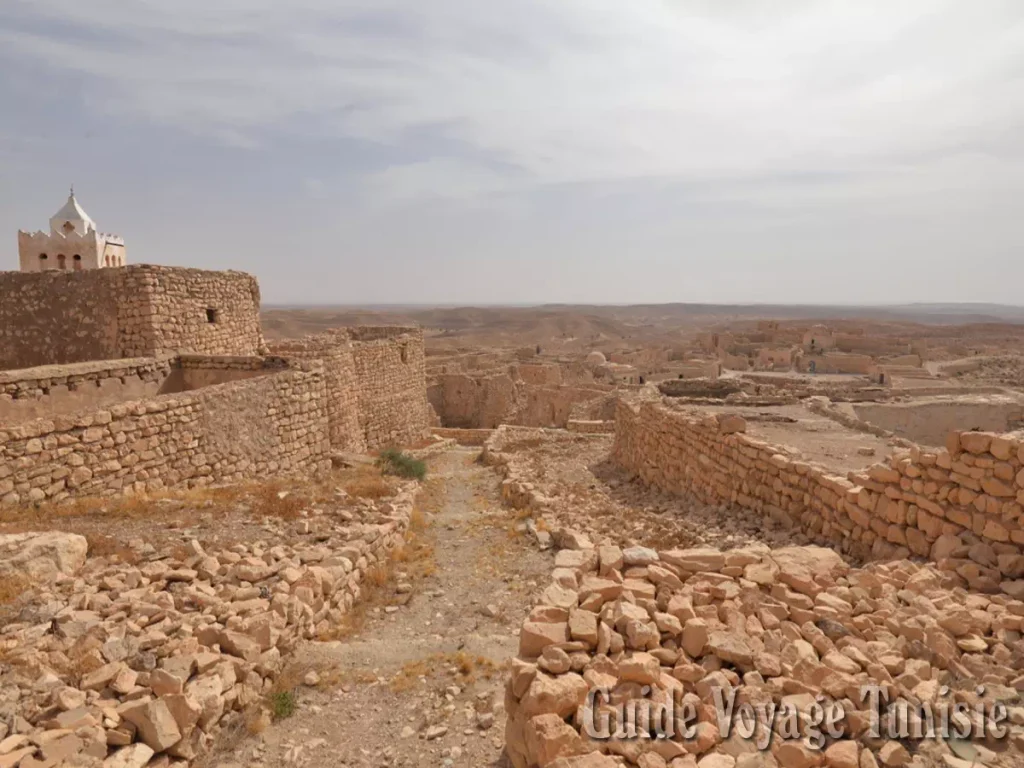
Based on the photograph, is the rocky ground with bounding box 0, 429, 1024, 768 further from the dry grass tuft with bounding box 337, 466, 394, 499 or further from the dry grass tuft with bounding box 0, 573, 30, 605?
the dry grass tuft with bounding box 337, 466, 394, 499

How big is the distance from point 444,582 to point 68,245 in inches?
538

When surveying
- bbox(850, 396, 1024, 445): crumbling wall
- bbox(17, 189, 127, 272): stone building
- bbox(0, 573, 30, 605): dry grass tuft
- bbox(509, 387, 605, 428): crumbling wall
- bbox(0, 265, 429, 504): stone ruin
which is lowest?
bbox(509, 387, 605, 428): crumbling wall

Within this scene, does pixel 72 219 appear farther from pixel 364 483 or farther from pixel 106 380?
pixel 364 483

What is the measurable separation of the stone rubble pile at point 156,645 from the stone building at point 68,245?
12.3m

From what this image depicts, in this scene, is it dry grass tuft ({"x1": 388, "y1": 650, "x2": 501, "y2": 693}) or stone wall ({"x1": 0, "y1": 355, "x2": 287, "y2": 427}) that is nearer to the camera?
dry grass tuft ({"x1": 388, "y1": 650, "x2": 501, "y2": 693})

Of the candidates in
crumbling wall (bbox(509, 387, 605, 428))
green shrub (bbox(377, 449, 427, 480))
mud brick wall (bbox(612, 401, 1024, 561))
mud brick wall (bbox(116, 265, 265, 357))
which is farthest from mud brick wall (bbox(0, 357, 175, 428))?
crumbling wall (bbox(509, 387, 605, 428))

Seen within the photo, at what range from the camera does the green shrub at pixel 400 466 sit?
476 inches

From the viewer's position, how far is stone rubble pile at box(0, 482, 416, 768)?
3.55 meters

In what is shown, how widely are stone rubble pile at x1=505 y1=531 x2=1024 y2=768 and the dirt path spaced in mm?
700

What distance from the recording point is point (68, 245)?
15086mm

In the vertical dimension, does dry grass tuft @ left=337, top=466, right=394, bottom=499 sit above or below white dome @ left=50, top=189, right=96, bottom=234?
below

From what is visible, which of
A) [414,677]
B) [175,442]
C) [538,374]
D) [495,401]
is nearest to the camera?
[414,677]

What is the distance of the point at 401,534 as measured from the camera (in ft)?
26.5

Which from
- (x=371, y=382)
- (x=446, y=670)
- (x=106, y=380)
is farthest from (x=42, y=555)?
(x=371, y=382)
